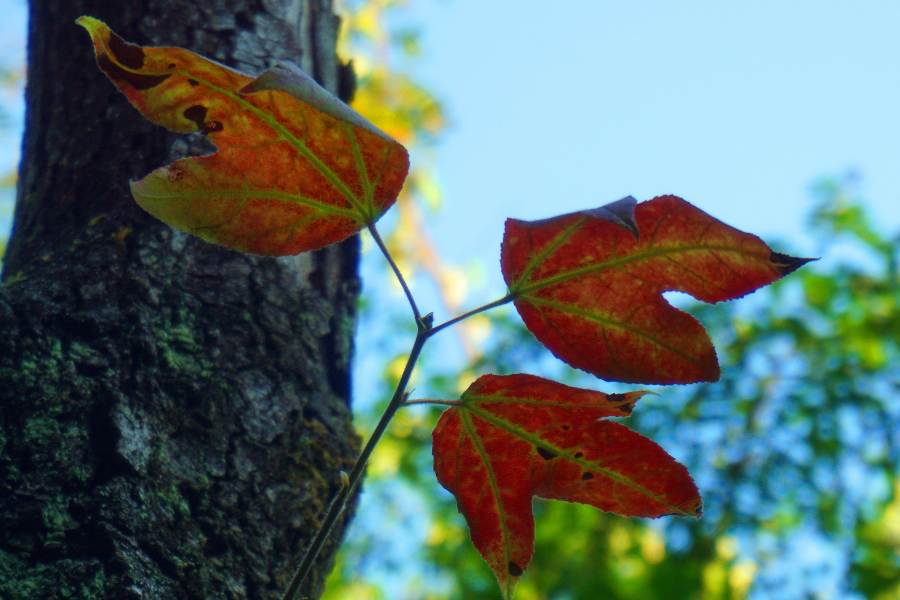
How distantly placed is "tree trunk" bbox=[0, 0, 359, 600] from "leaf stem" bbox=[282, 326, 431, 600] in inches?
9.7

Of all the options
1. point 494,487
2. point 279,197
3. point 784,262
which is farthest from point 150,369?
point 784,262

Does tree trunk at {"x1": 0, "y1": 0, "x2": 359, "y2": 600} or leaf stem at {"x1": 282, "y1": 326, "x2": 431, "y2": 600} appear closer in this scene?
leaf stem at {"x1": 282, "y1": 326, "x2": 431, "y2": 600}

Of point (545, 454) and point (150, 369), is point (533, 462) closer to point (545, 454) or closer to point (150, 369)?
point (545, 454)

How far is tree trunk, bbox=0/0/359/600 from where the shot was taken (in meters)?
0.73

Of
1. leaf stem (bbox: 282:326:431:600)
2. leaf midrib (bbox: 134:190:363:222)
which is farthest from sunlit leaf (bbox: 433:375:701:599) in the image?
leaf midrib (bbox: 134:190:363:222)

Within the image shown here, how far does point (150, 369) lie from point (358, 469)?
40 centimetres

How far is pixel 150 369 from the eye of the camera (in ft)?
2.79

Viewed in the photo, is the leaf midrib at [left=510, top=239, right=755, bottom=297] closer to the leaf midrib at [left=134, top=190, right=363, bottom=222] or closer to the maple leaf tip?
the maple leaf tip

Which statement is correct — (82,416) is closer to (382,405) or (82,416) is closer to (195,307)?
(195,307)

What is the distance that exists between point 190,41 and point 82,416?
67 cm

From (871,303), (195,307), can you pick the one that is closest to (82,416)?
(195,307)

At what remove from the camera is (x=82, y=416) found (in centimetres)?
78

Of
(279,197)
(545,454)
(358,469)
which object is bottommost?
(358,469)

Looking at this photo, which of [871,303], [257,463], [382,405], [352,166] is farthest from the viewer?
[382,405]
